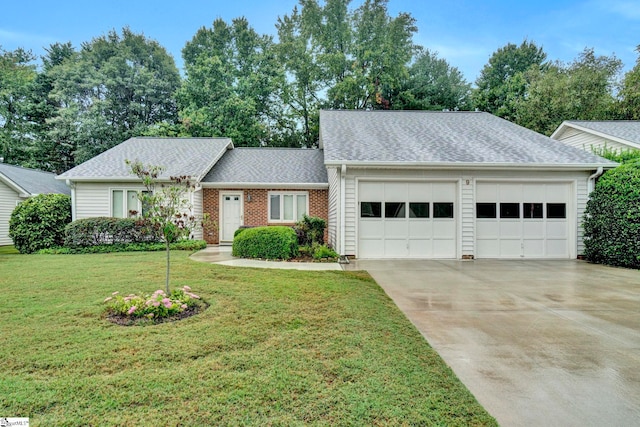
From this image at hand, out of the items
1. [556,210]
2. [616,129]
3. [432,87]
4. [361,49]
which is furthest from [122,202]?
[432,87]

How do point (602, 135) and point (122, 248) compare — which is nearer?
point (122, 248)

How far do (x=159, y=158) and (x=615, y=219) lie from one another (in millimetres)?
16154

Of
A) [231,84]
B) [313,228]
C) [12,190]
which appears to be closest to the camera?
[313,228]

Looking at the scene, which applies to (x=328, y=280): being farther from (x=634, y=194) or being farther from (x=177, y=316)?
(x=634, y=194)

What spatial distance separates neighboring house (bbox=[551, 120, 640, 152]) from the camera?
11727 mm

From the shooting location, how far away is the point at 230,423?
2002mm

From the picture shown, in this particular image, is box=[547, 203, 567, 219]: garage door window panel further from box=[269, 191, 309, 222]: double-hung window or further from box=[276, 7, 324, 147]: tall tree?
box=[276, 7, 324, 147]: tall tree

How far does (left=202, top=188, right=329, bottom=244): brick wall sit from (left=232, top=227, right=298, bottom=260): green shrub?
372 cm

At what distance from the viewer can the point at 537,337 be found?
3.54 metres

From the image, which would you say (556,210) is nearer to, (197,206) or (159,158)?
(197,206)

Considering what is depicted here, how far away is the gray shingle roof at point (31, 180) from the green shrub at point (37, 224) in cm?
567

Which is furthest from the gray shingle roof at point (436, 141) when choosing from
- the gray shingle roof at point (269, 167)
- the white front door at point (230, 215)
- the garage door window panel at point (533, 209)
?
the white front door at point (230, 215)

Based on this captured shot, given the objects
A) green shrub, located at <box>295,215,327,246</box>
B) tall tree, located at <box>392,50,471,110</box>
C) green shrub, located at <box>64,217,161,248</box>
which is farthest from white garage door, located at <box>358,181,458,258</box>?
tall tree, located at <box>392,50,471,110</box>

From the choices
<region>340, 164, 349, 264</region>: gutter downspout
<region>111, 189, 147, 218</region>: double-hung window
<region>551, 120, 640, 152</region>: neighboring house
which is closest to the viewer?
<region>340, 164, 349, 264</region>: gutter downspout
